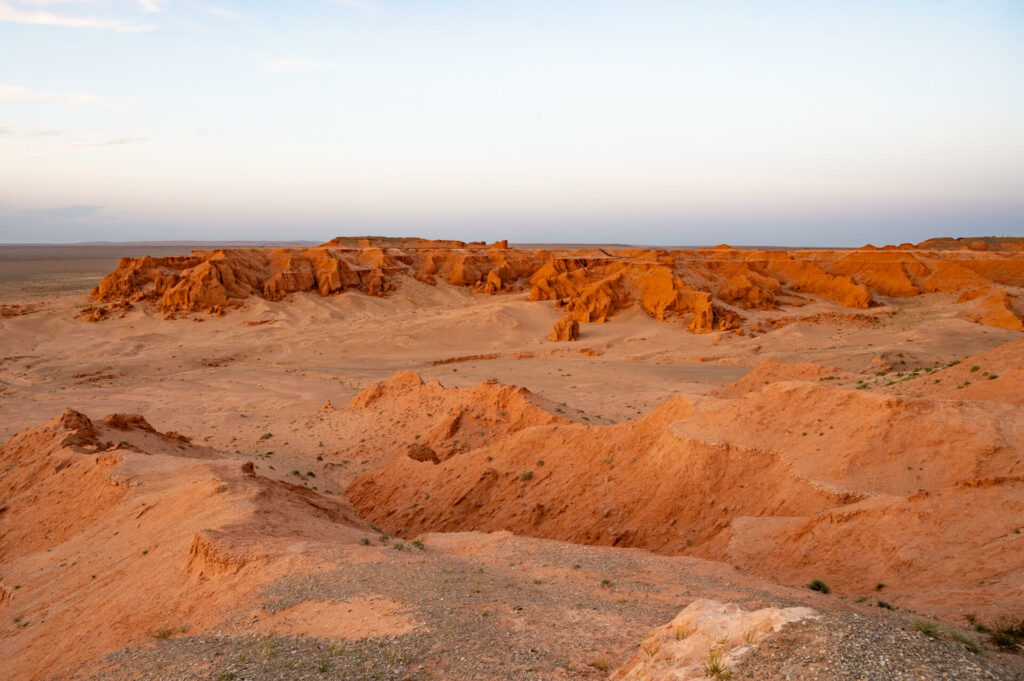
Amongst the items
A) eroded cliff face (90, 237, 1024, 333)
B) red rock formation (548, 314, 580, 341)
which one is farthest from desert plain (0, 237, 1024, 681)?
eroded cliff face (90, 237, 1024, 333)

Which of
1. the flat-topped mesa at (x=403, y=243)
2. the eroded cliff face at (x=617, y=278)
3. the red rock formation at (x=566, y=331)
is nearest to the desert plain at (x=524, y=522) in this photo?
the red rock formation at (x=566, y=331)

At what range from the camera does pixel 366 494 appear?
1513 cm

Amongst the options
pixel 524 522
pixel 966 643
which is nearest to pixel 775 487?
pixel 524 522

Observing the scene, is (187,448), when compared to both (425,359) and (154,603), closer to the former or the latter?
(154,603)

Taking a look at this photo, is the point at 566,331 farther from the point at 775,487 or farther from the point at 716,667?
the point at 716,667

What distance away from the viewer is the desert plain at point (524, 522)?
5.32 meters

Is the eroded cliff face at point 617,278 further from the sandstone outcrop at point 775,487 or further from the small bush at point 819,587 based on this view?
the small bush at point 819,587

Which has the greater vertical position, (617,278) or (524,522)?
(617,278)

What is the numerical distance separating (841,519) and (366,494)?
10.0 meters

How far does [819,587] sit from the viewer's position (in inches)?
294

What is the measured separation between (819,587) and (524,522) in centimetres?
620

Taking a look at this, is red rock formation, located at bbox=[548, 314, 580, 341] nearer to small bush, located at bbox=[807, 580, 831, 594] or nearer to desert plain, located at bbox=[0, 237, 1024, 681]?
desert plain, located at bbox=[0, 237, 1024, 681]

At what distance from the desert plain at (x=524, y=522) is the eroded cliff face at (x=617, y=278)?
1005cm

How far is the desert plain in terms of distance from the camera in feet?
17.5
